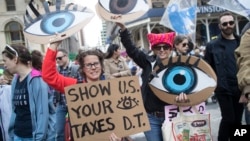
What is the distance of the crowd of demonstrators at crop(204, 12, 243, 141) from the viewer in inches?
175

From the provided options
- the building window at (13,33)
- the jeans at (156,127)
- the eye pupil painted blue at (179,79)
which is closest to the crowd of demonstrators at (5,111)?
Result: the jeans at (156,127)

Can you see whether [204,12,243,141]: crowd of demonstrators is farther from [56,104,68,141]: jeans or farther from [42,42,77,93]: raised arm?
[42,42,77,93]: raised arm

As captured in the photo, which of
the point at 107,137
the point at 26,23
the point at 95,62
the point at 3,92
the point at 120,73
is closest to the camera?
the point at 107,137

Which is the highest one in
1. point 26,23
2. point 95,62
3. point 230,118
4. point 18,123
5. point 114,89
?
point 26,23

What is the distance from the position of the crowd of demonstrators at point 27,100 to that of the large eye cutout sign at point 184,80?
3.32 feet

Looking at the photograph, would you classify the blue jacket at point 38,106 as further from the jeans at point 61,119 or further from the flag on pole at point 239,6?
the flag on pole at point 239,6

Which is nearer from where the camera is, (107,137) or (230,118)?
(107,137)

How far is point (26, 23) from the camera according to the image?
3.34 meters

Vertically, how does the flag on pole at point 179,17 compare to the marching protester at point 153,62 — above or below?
above

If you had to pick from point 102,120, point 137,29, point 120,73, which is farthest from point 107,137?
point 137,29

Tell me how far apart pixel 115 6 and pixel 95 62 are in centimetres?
72

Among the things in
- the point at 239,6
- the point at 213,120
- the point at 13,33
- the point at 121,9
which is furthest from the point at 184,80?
the point at 13,33

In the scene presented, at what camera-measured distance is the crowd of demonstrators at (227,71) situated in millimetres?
4457

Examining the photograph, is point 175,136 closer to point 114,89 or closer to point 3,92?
point 114,89
